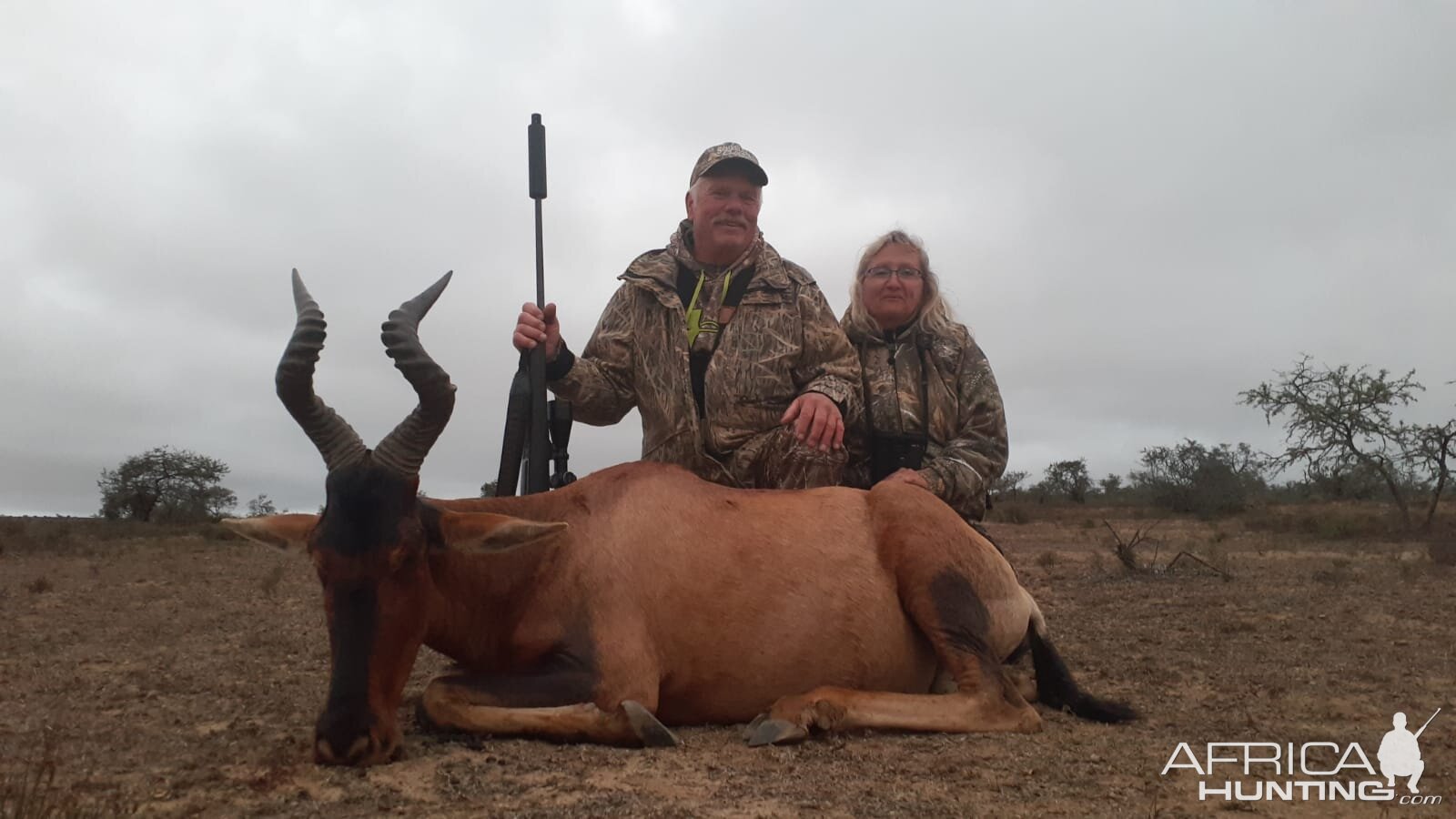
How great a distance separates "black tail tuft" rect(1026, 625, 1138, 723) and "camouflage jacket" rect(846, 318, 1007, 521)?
4.29ft

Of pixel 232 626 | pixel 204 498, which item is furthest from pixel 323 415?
pixel 204 498

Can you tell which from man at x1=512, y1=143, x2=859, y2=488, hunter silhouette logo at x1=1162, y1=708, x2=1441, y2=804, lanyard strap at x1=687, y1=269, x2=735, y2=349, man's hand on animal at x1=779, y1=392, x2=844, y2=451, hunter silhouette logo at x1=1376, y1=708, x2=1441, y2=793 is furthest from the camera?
lanyard strap at x1=687, y1=269, x2=735, y2=349

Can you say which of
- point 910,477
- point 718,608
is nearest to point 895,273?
point 910,477

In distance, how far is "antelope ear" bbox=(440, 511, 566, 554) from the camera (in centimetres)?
412

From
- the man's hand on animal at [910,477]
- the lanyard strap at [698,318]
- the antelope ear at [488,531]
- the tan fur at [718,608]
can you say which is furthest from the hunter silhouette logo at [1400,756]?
the lanyard strap at [698,318]

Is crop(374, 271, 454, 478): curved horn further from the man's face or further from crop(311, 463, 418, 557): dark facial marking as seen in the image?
the man's face

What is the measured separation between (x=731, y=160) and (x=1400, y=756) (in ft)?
15.4

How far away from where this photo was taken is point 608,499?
15.7 feet

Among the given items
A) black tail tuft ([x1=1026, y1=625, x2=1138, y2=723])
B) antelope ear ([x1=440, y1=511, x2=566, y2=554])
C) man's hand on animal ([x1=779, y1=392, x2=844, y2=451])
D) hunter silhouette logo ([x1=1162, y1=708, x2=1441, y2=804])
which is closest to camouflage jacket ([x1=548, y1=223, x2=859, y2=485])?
man's hand on animal ([x1=779, y1=392, x2=844, y2=451])

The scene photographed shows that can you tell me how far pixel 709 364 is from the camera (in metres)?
6.29

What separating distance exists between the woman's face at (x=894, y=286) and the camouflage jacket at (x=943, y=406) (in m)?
0.24

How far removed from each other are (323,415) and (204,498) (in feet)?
105

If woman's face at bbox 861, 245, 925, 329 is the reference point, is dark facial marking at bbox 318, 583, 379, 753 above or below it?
below

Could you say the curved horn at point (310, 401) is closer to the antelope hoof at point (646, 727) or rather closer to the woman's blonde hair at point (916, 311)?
the antelope hoof at point (646, 727)
